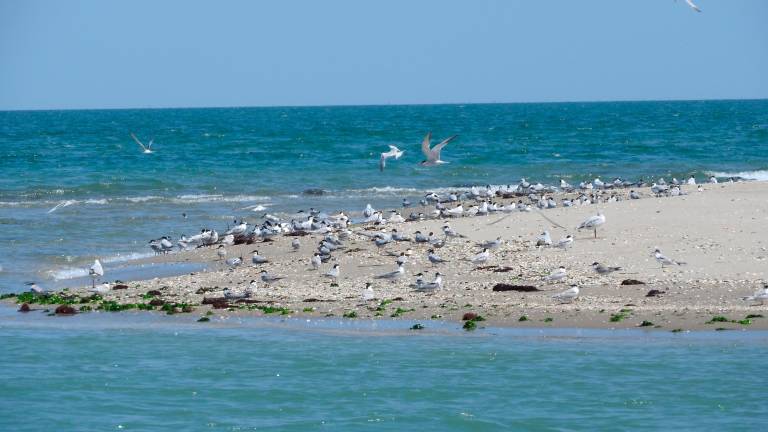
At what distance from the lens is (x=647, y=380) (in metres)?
11.7

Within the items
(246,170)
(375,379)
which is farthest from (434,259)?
(246,170)

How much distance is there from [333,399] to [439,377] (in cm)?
123

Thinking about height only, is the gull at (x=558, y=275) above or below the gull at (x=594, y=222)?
below

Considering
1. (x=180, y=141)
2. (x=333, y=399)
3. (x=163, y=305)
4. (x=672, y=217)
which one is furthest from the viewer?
(x=180, y=141)

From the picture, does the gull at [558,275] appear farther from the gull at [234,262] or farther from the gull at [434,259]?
the gull at [234,262]

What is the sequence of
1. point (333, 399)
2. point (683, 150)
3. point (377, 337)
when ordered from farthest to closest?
point (683, 150), point (377, 337), point (333, 399)

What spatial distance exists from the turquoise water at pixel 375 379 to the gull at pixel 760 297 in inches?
48.7

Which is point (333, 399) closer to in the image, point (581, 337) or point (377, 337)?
point (377, 337)

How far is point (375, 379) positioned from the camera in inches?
473

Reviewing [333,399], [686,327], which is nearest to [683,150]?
[686,327]

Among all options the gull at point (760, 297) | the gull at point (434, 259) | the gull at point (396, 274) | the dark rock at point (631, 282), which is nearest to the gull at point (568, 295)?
the dark rock at point (631, 282)

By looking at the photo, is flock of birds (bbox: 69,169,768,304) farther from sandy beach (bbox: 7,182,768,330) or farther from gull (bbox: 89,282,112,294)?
sandy beach (bbox: 7,182,768,330)

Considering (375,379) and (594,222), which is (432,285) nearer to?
(375,379)

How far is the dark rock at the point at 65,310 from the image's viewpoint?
1567 cm
